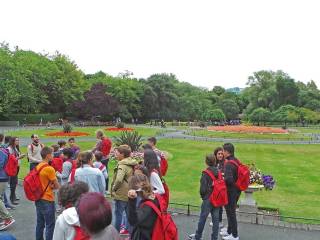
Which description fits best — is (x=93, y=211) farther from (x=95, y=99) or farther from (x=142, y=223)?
(x=95, y=99)

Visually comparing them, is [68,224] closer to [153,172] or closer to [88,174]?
[153,172]

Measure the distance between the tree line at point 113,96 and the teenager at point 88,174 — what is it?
5474cm

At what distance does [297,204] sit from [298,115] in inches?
2565

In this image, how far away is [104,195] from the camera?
654 centimetres

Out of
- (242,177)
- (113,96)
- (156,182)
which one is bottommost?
(242,177)

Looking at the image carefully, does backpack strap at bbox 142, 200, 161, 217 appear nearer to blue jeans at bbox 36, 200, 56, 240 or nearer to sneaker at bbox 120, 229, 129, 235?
blue jeans at bbox 36, 200, 56, 240

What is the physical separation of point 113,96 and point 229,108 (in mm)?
33220

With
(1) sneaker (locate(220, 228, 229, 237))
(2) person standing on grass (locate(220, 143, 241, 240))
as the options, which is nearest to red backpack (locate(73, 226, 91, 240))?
(2) person standing on grass (locate(220, 143, 241, 240))

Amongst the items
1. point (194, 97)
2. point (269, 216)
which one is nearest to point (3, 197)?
point (269, 216)

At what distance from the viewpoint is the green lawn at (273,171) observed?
14000 mm

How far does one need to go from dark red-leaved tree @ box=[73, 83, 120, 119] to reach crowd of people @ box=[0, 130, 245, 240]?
5412 cm

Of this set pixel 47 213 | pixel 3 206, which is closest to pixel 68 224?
pixel 47 213

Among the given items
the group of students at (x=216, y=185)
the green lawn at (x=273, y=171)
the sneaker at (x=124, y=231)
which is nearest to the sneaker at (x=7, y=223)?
the sneaker at (x=124, y=231)

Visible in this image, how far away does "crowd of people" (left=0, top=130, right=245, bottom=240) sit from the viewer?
3674 mm
